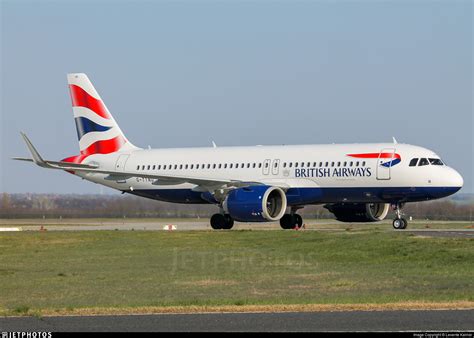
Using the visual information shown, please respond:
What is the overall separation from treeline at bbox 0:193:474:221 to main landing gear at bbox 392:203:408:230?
22.9 meters

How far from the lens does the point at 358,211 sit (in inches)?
1978

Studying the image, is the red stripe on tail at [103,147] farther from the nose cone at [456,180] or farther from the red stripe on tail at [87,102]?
the nose cone at [456,180]

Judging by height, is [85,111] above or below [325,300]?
above

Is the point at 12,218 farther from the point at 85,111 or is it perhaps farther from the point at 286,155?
the point at 286,155

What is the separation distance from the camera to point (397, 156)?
45438 millimetres

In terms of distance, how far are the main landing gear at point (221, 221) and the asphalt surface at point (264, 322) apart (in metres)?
31.5

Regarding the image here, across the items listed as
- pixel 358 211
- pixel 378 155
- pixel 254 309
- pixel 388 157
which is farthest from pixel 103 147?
pixel 254 309

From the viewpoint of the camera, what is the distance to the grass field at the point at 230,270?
21.0 m

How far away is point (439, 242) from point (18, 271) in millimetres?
13434

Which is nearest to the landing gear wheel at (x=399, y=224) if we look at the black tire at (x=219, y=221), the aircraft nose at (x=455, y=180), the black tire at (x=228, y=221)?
the aircraft nose at (x=455, y=180)

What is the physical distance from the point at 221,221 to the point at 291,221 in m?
3.48

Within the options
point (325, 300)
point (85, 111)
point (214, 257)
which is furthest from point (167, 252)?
point (85, 111)

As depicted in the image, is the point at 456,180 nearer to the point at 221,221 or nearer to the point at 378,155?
the point at 378,155

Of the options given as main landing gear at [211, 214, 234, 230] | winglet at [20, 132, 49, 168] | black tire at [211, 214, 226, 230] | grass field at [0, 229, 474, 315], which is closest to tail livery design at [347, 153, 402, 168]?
grass field at [0, 229, 474, 315]
